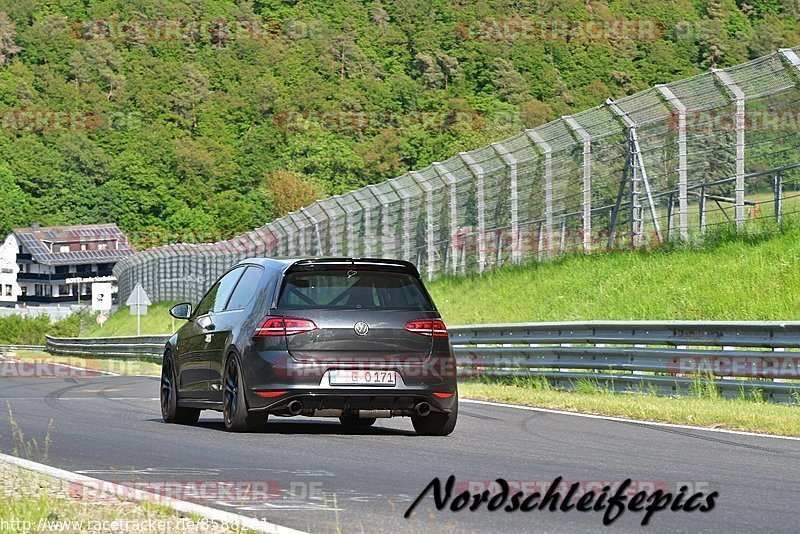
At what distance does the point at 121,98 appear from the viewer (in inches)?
6225

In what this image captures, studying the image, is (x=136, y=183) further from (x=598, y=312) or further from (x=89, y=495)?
(x=89, y=495)

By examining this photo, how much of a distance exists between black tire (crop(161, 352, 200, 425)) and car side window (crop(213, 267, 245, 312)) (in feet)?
2.94

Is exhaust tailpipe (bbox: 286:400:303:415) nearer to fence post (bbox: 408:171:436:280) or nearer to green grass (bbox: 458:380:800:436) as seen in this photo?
green grass (bbox: 458:380:800:436)

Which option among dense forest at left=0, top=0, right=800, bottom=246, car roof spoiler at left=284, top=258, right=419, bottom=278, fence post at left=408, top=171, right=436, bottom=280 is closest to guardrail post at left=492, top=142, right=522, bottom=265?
fence post at left=408, top=171, right=436, bottom=280

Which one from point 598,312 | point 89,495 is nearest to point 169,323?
point 598,312

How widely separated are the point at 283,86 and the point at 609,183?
129m

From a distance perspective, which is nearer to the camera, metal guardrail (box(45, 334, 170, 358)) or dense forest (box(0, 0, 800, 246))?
metal guardrail (box(45, 334, 170, 358))

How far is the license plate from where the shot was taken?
38.5ft

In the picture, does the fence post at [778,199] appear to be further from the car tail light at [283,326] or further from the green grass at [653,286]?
the car tail light at [283,326]

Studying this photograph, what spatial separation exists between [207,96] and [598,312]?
131 metres

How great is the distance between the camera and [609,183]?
83.0ft

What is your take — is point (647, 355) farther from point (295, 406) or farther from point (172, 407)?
point (295, 406)

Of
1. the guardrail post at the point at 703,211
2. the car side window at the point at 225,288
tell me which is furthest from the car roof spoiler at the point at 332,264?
the guardrail post at the point at 703,211

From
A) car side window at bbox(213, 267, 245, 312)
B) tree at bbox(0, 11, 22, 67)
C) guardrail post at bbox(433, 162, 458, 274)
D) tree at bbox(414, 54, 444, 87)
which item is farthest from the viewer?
tree at bbox(0, 11, 22, 67)
